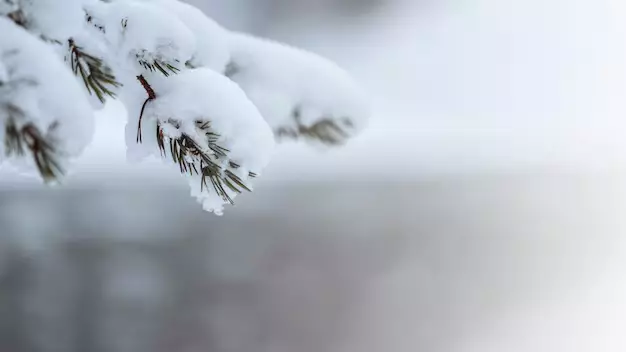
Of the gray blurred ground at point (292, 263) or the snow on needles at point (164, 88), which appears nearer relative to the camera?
the snow on needles at point (164, 88)

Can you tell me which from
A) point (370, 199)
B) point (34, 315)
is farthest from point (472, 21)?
point (34, 315)

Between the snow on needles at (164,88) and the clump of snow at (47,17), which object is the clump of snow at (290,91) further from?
the clump of snow at (47,17)

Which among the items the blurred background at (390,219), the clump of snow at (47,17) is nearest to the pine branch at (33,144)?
the clump of snow at (47,17)

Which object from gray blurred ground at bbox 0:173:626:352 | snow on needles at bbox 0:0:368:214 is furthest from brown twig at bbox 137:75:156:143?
gray blurred ground at bbox 0:173:626:352

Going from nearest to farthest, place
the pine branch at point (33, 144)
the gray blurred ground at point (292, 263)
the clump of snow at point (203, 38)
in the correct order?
the pine branch at point (33, 144) < the clump of snow at point (203, 38) < the gray blurred ground at point (292, 263)

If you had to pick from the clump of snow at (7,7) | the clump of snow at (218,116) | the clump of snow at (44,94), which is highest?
the clump of snow at (218,116)

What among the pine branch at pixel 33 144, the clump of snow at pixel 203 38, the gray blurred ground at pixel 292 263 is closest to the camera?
the pine branch at pixel 33 144

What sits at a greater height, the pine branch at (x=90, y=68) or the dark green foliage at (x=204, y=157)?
the pine branch at (x=90, y=68)

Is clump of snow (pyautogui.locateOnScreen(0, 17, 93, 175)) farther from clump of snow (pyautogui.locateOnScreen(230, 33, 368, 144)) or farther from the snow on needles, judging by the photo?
clump of snow (pyautogui.locateOnScreen(230, 33, 368, 144))
